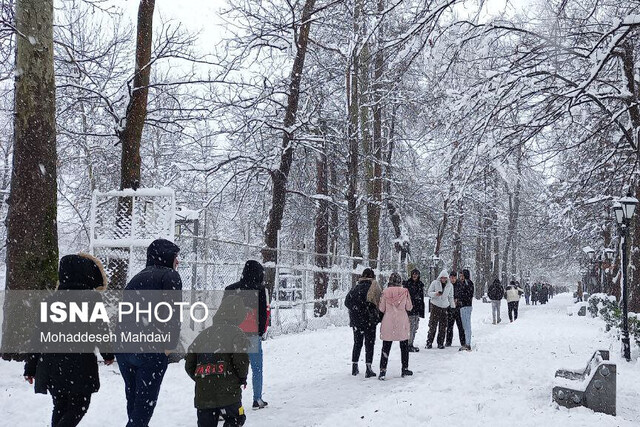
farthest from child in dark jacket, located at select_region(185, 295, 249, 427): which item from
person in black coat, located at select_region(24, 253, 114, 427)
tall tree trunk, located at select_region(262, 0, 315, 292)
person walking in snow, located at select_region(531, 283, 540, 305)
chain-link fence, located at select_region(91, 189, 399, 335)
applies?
person walking in snow, located at select_region(531, 283, 540, 305)

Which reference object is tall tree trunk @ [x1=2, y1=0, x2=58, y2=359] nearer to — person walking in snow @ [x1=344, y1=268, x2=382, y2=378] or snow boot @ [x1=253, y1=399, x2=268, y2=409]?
snow boot @ [x1=253, y1=399, x2=268, y2=409]

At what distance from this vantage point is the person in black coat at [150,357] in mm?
4926

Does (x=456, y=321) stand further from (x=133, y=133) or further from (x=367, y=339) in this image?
(x=133, y=133)

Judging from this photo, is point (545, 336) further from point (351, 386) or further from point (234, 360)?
point (234, 360)

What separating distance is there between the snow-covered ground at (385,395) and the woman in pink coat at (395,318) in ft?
1.49

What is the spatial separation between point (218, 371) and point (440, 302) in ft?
30.1

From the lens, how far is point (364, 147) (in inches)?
853

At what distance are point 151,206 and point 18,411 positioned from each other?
366 cm

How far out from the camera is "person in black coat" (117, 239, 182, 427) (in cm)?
493

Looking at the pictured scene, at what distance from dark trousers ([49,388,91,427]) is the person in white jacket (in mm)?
9291

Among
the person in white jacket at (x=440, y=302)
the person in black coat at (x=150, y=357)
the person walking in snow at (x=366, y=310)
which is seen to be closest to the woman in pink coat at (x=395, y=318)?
the person walking in snow at (x=366, y=310)

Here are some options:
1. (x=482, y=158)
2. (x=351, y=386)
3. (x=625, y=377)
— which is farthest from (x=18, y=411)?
(x=625, y=377)

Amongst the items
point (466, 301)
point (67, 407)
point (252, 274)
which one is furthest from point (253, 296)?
point (466, 301)

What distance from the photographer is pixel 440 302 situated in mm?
13117
